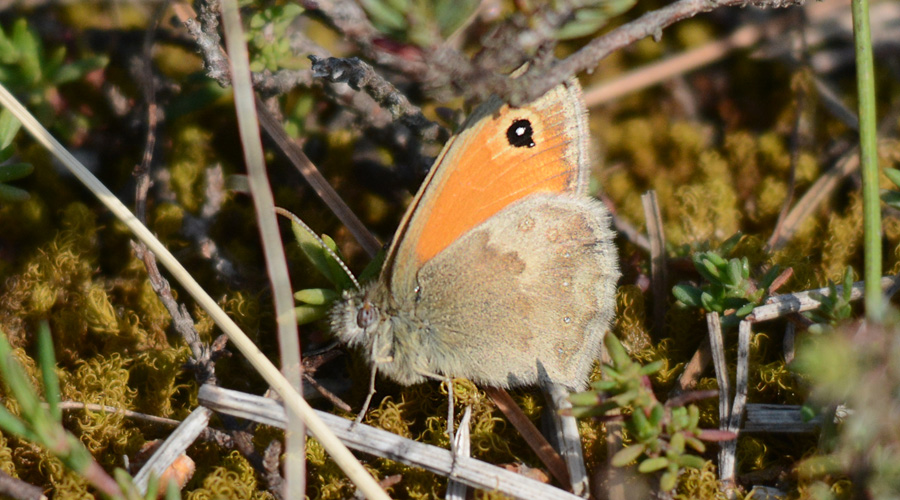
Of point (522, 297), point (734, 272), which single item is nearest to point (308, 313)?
point (522, 297)

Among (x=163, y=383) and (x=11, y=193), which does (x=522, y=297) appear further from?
(x=11, y=193)

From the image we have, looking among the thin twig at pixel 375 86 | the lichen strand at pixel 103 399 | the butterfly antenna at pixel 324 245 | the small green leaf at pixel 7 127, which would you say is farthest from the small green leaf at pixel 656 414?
the small green leaf at pixel 7 127

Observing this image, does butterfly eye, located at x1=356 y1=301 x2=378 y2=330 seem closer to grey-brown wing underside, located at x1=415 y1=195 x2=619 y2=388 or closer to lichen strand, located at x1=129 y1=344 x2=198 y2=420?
grey-brown wing underside, located at x1=415 y1=195 x2=619 y2=388

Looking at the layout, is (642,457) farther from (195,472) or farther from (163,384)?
(163,384)

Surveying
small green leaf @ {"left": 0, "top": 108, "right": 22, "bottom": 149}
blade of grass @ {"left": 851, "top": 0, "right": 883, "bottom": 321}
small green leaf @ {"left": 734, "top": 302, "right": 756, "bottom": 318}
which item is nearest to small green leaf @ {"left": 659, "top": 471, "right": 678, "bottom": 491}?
small green leaf @ {"left": 734, "top": 302, "right": 756, "bottom": 318}

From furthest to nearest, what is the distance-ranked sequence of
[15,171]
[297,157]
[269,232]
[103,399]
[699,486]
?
[297,157] < [15,171] < [103,399] < [699,486] < [269,232]

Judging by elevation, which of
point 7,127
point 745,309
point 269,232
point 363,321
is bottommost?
point 363,321

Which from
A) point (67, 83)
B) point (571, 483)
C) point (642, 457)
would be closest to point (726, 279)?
point (642, 457)
